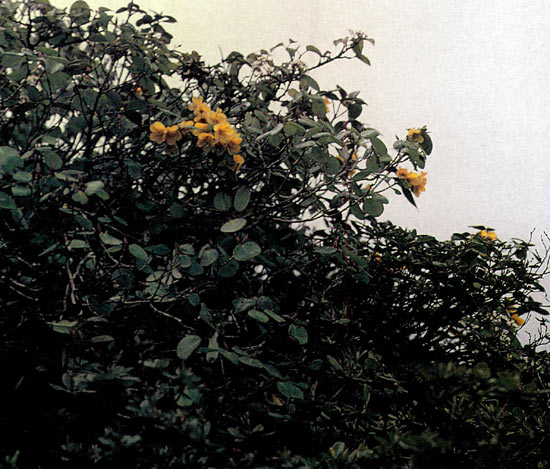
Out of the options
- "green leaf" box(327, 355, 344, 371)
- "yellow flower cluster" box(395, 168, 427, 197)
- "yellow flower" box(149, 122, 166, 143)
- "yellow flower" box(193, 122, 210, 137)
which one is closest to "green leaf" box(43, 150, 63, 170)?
"yellow flower" box(149, 122, 166, 143)

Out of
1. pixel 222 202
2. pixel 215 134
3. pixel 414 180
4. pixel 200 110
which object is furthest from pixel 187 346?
pixel 414 180

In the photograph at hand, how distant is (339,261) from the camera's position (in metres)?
1.91

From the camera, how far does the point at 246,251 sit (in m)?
1.55

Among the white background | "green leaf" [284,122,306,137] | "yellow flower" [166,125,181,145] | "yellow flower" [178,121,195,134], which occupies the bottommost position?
"yellow flower" [166,125,181,145]

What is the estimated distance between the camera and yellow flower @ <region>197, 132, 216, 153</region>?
58.1 inches

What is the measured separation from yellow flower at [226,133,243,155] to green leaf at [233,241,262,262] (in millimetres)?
252

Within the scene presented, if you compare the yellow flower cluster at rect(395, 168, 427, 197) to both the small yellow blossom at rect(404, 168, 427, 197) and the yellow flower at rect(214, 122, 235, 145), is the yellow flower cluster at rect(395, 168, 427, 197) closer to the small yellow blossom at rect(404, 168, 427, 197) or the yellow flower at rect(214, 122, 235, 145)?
the small yellow blossom at rect(404, 168, 427, 197)

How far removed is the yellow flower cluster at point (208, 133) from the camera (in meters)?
1.48

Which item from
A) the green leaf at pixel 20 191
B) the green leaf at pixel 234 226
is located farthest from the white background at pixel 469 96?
the green leaf at pixel 20 191

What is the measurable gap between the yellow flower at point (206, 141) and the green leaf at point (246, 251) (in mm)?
273

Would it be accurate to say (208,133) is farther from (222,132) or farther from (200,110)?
(200,110)

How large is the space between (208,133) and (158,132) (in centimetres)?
16

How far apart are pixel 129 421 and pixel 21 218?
1.88 feet

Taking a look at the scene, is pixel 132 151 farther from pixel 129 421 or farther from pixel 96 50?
pixel 129 421
